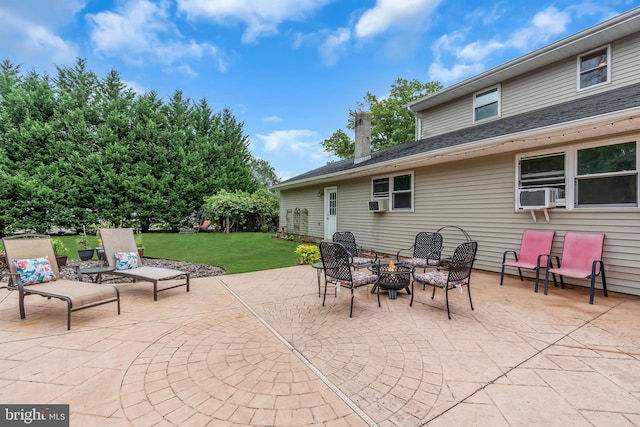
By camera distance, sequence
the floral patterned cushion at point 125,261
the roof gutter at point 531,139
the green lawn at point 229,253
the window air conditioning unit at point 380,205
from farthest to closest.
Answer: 1. the window air conditioning unit at point 380,205
2. the green lawn at point 229,253
3. the floral patterned cushion at point 125,261
4. the roof gutter at point 531,139

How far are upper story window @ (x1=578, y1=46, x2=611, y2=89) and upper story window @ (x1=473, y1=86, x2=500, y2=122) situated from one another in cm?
191

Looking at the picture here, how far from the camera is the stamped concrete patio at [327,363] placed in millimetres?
1910

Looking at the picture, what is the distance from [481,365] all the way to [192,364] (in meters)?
2.66

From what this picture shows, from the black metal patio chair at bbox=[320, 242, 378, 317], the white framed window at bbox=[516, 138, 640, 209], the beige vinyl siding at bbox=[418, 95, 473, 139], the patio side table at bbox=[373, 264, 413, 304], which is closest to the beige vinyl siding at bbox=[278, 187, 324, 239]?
the beige vinyl siding at bbox=[418, 95, 473, 139]

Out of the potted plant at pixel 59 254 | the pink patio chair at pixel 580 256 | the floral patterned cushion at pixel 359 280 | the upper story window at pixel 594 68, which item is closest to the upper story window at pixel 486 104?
the upper story window at pixel 594 68

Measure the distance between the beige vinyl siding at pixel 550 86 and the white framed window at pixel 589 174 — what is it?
285 cm

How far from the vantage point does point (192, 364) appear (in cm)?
252

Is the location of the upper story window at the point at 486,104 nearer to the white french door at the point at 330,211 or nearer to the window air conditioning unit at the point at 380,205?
the window air conditioning unit at the point at 380,205

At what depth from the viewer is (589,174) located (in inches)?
199

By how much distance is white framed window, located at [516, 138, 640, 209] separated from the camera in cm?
468

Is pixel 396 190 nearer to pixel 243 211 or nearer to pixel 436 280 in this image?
pixel 436 280

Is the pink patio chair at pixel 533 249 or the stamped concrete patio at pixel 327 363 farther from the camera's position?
the pink patio chair at pixel 533 249

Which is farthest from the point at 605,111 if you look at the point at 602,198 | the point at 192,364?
the point at 192,364

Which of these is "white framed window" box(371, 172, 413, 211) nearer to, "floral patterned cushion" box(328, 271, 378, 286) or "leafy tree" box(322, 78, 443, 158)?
"floral patterned cushion" box(328, 271, 378, 286)
